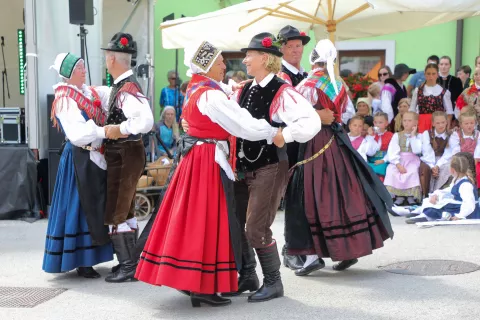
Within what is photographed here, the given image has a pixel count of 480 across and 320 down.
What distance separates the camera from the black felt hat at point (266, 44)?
16.5 feet

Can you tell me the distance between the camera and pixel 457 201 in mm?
8578

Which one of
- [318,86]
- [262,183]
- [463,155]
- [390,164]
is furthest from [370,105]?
[262,183]

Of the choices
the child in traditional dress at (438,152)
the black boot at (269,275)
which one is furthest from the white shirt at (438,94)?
the black boot at (269,275)

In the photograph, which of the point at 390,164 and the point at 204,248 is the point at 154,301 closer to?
the point at 204,248

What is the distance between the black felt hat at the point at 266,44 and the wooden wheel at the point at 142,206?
15.8ft

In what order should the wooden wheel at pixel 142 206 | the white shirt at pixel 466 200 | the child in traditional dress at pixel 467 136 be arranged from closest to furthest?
1. the white shirt at pixel 466 200
2. the wooden wheel at pixel 142 206
3. the child in traditional dress at pixel 467 136

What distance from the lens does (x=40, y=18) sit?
30.3 feet

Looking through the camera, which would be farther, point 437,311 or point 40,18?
point 40,18

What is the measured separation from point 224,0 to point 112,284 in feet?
37.2

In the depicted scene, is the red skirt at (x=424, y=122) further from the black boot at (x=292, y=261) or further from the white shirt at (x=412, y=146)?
the black boot at (x=292, y=261)

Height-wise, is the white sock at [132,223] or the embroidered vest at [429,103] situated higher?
the embroidered vest at [429,103]

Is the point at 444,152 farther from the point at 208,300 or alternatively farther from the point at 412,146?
the point at 208,300

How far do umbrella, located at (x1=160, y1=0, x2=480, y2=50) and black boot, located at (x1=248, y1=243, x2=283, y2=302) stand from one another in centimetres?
432

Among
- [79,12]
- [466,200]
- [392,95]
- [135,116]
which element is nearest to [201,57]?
[135,116]
